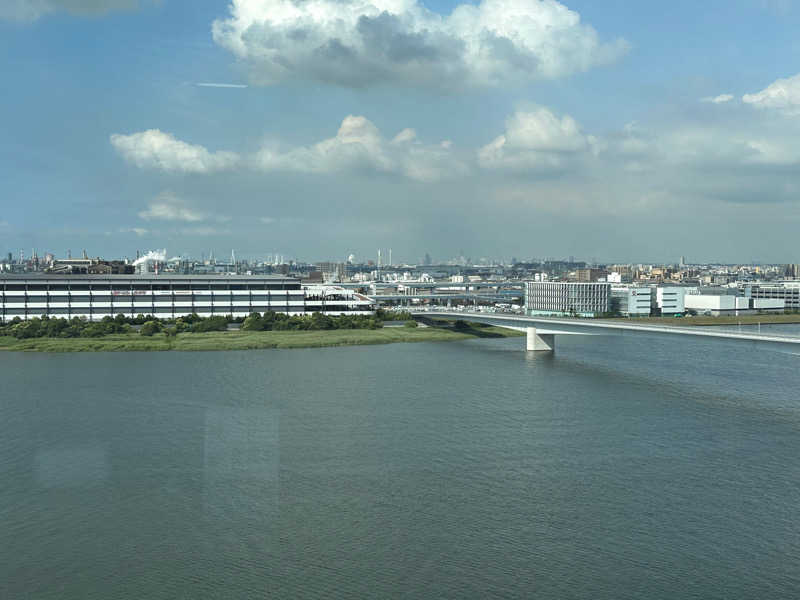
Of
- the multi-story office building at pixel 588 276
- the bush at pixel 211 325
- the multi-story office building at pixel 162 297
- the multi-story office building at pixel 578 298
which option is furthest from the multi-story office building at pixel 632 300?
the multi-story office building at pixel 588 276

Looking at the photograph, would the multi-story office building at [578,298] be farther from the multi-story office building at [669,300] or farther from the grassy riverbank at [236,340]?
the grassy riverbank at [236,340]

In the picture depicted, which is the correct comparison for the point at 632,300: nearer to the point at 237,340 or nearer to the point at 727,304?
the point at 727,304

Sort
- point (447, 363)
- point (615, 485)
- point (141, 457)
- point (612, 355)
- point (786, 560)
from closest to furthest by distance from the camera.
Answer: point (786, 560), point (615, 485), point (141, 457), point (447, 363), point (612, 355)

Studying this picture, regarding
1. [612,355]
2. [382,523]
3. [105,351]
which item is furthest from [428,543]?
[105,351]

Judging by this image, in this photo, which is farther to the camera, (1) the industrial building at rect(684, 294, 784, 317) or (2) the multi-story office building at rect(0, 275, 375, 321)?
(1) the industrial building at rect(684, 294, 784, 317)

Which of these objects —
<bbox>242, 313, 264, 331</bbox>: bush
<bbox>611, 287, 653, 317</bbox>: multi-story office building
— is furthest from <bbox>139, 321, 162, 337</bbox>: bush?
<bbox>611, 287, 653, 317</bbox>: multi-story office building

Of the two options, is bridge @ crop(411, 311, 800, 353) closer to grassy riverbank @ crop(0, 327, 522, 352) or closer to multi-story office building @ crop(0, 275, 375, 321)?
grassy riverbank @ crop(0, 327, 522, 352)

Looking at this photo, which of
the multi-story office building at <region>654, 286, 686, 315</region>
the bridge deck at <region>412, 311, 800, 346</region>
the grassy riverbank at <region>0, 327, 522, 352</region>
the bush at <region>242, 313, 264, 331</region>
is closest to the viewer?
the bridge deck at <region>412, 311, 800, 346</region>

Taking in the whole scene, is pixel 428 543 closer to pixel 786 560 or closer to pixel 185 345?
pixel 786 560
